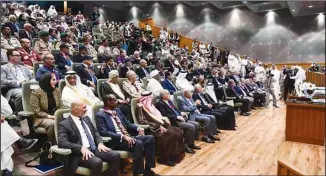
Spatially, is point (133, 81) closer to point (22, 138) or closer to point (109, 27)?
point (22, 138)

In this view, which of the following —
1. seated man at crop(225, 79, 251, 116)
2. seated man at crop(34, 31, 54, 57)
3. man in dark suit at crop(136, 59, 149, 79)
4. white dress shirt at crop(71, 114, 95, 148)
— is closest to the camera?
white dress shirt at crop(71, 114, 95, 148)

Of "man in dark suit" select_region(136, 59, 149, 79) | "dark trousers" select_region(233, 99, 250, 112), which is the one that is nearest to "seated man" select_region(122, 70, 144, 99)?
"man in dark suit" select_region(136, 59, 149, 79)

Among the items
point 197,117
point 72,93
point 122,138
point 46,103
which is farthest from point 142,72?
point 122,138

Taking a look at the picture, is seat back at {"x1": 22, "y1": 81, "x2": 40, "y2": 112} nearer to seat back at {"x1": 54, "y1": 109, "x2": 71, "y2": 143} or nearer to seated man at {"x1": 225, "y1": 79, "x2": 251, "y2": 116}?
seat back at {"x1": 54, "y1": 109, "x2": 71, "y2": 143}

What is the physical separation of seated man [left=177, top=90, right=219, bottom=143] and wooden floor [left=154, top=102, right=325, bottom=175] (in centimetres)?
15

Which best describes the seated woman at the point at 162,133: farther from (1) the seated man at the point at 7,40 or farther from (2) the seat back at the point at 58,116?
(1) the seated man at the point at 7,40

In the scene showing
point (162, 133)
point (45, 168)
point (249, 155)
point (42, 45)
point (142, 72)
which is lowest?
point (249, 155)

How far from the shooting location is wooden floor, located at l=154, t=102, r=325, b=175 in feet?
8.29

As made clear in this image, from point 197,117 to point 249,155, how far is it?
2.75ft

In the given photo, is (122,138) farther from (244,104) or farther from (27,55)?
(244,104)

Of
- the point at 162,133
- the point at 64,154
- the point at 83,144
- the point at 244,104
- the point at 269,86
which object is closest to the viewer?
the point at 64,154

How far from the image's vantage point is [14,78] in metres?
2.79

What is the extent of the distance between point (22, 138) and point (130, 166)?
36.8 inches

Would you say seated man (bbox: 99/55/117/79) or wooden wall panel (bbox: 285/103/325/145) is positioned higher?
seated man (bbox: 99/55/117/79)
